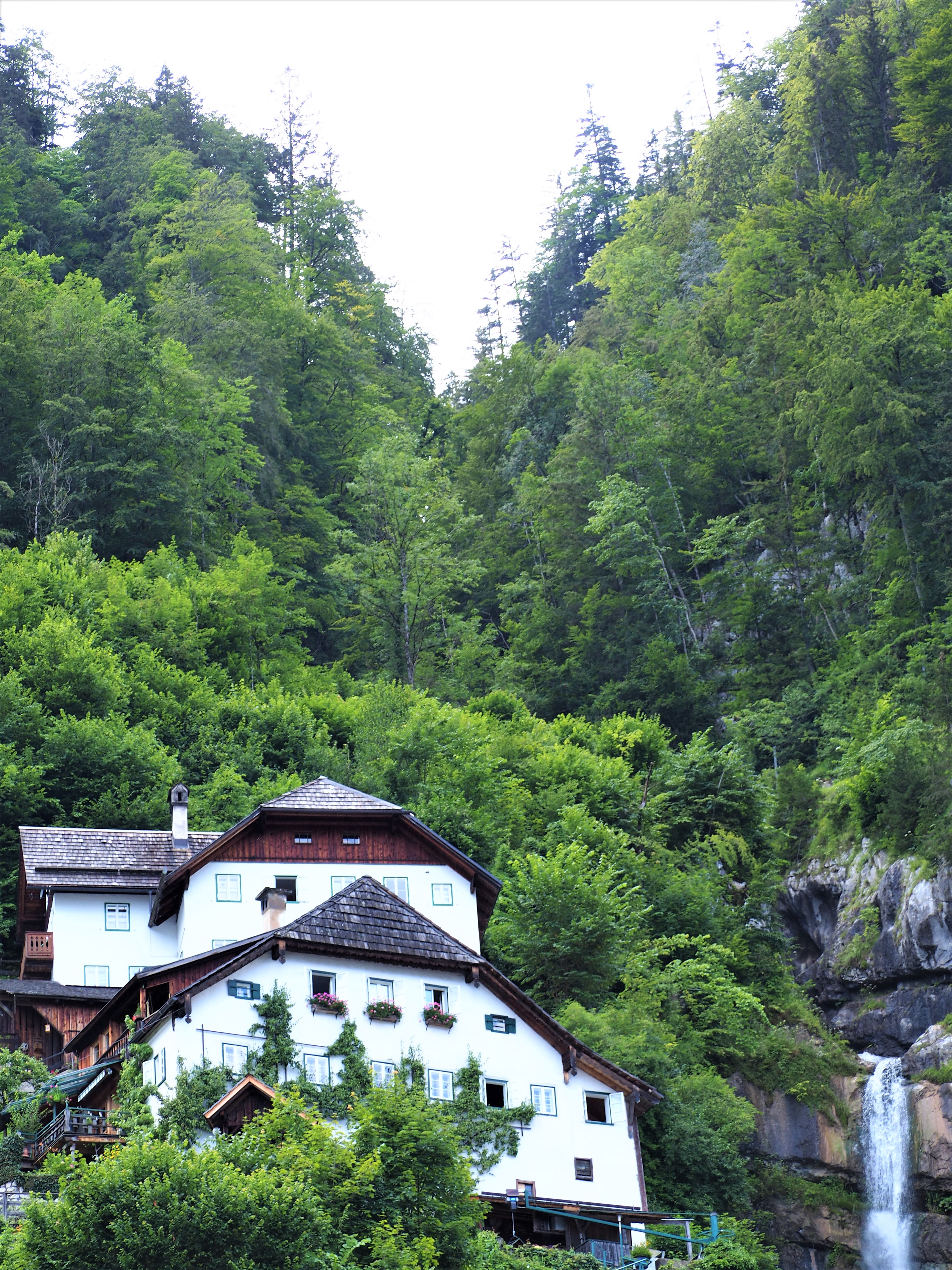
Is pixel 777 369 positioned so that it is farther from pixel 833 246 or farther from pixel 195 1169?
pixel 195 1169

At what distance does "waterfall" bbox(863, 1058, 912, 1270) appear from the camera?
147 ft

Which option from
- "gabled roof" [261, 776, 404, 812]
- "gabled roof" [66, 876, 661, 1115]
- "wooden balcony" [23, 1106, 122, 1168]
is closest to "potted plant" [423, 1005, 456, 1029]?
"gabled roof" [66, 876, 661, 1115]

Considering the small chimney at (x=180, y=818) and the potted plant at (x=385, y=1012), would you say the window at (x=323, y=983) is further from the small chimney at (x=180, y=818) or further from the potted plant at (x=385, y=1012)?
the small chimney at (x=180, y=818)

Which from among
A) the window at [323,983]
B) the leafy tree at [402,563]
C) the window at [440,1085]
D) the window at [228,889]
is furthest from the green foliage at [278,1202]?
the leafy tree at [402,563]

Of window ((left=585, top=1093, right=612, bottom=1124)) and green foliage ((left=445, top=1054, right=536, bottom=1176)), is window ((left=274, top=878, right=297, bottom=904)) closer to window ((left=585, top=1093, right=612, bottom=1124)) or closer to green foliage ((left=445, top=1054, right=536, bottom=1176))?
green foliage ((left=445, top=1054, right=536, bottom=1176))

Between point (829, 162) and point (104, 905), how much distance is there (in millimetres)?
63110

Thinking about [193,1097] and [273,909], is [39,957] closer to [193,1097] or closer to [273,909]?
[273,909]

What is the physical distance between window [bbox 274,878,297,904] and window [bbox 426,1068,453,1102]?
27.6 ft

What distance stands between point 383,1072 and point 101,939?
12.9 m

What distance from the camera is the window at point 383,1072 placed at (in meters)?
34.4

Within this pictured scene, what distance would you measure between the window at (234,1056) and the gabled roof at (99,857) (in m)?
10.3

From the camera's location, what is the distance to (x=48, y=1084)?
35.3 metres

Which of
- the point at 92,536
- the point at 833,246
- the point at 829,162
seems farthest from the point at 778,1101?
the point at 829,162

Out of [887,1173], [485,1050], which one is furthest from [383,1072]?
[887,1173]
